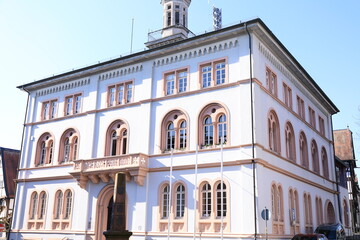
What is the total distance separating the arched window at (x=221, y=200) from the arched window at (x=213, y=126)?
2.96 metres

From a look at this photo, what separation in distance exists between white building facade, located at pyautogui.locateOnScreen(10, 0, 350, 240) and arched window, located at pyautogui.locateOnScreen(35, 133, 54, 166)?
3.8 inches

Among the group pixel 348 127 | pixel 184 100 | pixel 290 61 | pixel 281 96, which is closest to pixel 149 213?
pixel 184 100

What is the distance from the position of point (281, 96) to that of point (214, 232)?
12175 mm

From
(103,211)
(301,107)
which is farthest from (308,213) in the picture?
(103,211)

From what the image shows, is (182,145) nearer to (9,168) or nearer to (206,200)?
(206,200)

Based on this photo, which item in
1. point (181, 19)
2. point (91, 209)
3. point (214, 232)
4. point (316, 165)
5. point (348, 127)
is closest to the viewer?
point (214, 232)

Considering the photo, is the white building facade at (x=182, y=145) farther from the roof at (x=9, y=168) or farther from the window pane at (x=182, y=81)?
the roof at (x=9, y=168)

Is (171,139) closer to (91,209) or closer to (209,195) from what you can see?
(209,195)

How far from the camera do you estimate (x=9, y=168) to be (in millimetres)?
48844

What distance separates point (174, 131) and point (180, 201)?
201 inches

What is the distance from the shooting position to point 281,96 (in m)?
30.9

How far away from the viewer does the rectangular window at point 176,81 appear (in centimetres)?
2945

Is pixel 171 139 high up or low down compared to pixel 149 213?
up

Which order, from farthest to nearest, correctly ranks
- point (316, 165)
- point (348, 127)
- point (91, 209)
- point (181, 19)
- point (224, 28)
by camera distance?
point (348, 127), point (181, 19), point (316, 165), point (91, 209), point (224, 28)
